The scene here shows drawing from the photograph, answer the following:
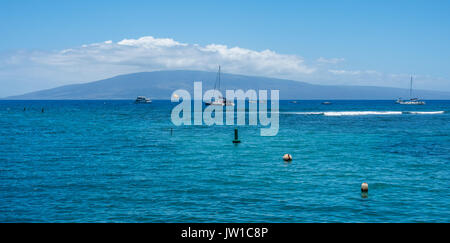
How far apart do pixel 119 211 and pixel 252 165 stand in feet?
52.3

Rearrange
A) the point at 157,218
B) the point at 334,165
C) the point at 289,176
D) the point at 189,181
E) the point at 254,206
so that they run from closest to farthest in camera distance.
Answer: the point at 157,218 → the point at 254,206 → the point at 189,181 → the point at 289,176 → the point at 334,165

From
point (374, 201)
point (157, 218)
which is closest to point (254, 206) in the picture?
point (157, 218)

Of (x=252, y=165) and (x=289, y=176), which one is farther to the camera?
(x=252, y=165)

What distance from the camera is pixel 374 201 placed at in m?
22.5

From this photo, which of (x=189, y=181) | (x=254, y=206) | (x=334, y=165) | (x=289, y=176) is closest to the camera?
(x=254, y=206)

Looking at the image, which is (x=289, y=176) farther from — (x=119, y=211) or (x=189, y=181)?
(x=119, y=211)

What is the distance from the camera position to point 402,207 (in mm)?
21406
